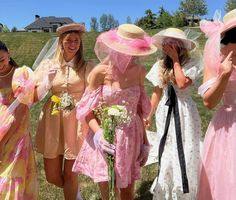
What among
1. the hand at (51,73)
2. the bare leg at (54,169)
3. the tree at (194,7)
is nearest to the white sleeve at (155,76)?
the hand at (51,73)

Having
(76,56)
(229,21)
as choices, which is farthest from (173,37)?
(229,21)

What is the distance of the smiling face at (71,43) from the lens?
4363mm

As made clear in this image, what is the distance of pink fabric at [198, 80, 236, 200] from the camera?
3447 mm

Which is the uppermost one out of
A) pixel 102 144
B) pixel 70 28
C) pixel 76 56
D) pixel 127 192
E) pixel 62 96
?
pixel 70 28

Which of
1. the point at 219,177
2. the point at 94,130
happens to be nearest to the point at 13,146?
the point at 94,130

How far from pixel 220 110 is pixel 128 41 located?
94 centimetres

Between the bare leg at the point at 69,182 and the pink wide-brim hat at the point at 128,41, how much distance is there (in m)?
1.40

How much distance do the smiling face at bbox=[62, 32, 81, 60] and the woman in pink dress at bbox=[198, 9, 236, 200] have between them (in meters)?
1.31

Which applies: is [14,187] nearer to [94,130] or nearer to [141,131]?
[94,130]

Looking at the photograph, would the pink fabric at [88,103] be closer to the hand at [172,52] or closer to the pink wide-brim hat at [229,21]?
the hand at [172,52]

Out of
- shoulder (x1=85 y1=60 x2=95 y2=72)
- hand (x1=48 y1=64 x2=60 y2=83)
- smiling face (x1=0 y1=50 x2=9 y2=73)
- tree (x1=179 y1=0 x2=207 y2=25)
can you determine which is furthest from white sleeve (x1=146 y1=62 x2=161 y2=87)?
tree (x1=179 y1=0 x2=207 y2=25)

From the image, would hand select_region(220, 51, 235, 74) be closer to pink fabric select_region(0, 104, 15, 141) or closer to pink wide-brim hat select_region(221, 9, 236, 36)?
pink wide-brim hat select_region(221, 9, 236, 36)

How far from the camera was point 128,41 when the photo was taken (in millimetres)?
3816

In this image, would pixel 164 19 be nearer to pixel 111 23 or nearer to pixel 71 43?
pixel 111 23
